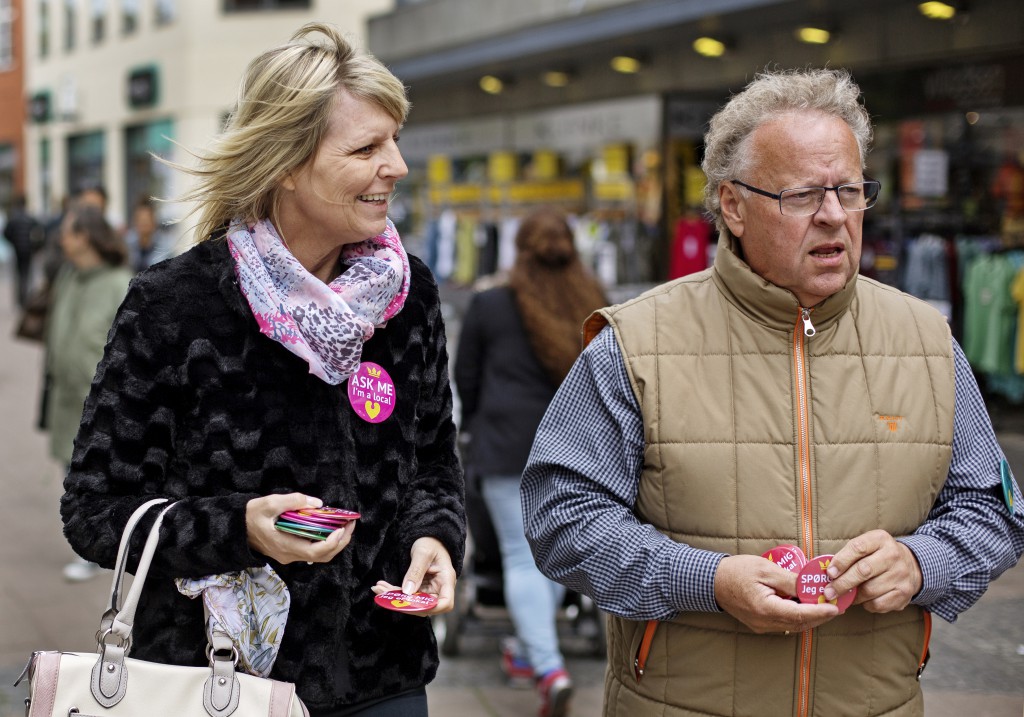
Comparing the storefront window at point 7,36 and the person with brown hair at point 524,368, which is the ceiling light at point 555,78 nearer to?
the person with brown hair at point 524,368

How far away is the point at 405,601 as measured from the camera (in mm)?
2414

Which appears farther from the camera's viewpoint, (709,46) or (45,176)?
(45,176)

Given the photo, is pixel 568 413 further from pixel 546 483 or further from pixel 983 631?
pixel 983 631

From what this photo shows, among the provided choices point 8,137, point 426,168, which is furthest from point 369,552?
point 8,137

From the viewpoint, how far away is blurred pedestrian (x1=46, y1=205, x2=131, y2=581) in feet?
24.2

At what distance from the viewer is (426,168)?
21641 mm

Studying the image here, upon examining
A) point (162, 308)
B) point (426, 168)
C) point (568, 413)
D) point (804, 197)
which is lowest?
point (568, 413)

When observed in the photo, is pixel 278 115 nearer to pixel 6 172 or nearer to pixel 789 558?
pixel 789 558

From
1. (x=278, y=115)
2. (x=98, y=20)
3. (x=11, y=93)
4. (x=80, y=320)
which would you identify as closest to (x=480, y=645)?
(x=80, y=320)

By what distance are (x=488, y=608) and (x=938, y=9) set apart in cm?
761

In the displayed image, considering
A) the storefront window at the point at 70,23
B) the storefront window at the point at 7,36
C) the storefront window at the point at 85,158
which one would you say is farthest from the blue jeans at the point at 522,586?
the storefront window at the point at 7,36

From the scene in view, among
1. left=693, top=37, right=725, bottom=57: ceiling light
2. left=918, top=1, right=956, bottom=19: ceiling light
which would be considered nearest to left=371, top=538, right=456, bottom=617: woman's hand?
left=918, top=1, right=956, bottom=19: ceiling light

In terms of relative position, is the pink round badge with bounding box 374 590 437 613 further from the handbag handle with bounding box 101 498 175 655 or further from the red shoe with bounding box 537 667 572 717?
the red shoe with bounding box 537 667 572 717

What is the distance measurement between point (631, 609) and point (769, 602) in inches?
12.6
